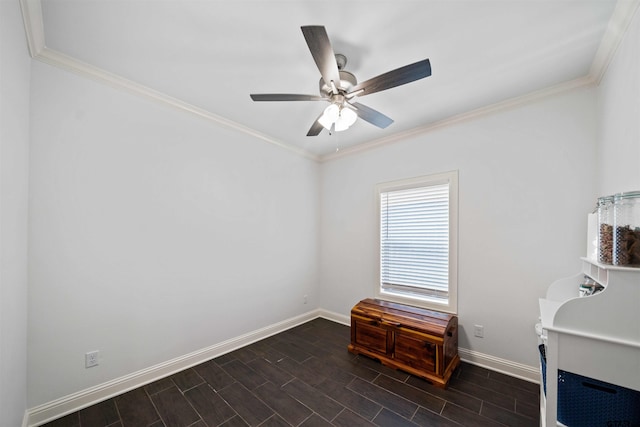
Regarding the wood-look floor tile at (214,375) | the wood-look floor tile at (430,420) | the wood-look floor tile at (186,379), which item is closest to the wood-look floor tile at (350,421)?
the wood-look floor tile at (430,420)

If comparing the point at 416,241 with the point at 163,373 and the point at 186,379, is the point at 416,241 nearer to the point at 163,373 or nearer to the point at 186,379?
the point at 186,379

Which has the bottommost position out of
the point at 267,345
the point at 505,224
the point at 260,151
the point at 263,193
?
the point at 267,345

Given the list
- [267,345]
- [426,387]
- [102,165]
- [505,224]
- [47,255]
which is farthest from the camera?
[267,345]

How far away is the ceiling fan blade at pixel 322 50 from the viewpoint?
4.13 feet

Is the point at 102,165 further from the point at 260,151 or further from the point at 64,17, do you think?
the point at 260,151

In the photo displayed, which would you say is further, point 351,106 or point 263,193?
point 263,193

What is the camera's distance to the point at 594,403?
1.15 metres

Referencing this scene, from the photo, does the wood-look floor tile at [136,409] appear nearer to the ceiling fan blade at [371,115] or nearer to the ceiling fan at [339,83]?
the ceiling fan at [339,83]

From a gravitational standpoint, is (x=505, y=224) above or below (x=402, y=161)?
below

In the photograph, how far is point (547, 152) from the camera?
2.29 metres

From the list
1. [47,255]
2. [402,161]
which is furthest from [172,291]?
[402,161]

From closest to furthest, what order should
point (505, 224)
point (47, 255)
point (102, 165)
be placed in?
point (47, 255) < point (102, 165) < point (505, 224)

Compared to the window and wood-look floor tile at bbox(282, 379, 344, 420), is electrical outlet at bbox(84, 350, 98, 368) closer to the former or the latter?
wood-look floor tile at bbox(282, 379, 344, 420)

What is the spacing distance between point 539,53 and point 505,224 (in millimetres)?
1485
